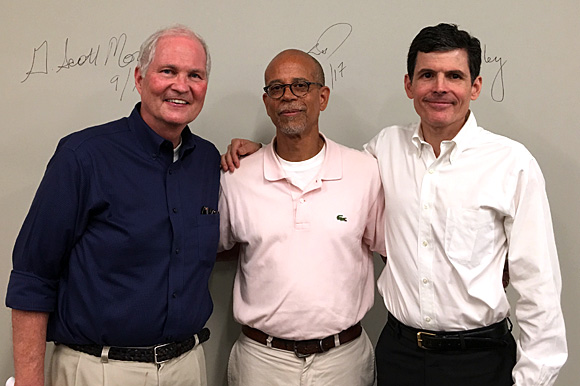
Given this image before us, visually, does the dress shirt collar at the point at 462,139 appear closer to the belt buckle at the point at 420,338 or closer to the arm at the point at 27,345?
the belt buckle at the point at 420,338

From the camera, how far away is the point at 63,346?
1581mm

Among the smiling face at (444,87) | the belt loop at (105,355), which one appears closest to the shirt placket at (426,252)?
the smiling face at (444,87)

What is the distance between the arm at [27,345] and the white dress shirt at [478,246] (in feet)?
3.36

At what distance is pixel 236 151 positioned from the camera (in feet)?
6.25

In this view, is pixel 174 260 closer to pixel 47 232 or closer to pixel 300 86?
pixel 47 232

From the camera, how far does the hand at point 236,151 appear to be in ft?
6.16

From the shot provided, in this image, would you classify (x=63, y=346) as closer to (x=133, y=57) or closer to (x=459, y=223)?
(x=133, y=57)

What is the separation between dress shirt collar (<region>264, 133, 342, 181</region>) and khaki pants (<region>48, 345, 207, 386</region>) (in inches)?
24.9

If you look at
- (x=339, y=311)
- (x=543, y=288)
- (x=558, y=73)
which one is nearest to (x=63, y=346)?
(x=339, y=311)

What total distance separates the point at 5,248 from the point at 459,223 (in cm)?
157

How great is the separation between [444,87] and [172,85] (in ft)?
2.54
